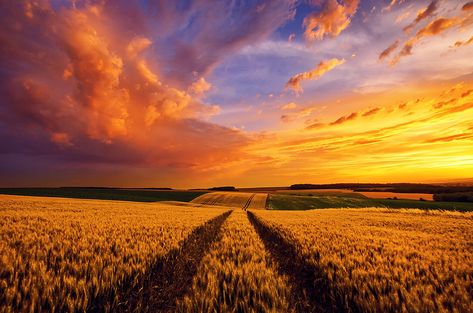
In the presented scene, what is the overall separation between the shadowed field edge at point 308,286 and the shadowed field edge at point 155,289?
222 cm

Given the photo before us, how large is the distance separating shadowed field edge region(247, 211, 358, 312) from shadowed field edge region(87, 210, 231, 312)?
222cm

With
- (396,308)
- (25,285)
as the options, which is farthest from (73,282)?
(396,308)

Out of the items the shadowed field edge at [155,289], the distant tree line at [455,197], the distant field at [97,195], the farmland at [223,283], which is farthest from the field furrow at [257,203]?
the distant tree line at [455,197]

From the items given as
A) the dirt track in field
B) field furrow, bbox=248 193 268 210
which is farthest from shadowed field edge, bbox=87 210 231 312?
field furrow, bbox=248 193 268 210

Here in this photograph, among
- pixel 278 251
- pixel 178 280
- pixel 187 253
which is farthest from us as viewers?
pixel 278 251

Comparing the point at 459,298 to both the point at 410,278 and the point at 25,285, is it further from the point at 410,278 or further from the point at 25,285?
the point at 25,285

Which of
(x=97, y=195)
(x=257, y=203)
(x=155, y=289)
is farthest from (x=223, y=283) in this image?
(x=97, y=195)

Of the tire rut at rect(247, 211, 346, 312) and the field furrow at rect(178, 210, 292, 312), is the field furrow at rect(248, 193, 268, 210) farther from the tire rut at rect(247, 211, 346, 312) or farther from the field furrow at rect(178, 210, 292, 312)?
the field furrow at rect(178, 210, 292, 312)

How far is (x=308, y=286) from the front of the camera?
17.0 ft

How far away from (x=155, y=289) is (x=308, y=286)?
11.0ft

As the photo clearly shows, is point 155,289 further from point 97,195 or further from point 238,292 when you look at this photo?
point 97,195

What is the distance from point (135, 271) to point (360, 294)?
4.02m

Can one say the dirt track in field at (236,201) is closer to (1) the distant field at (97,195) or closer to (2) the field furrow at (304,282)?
(1) the distant field at (97,195)

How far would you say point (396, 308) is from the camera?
3.02m
